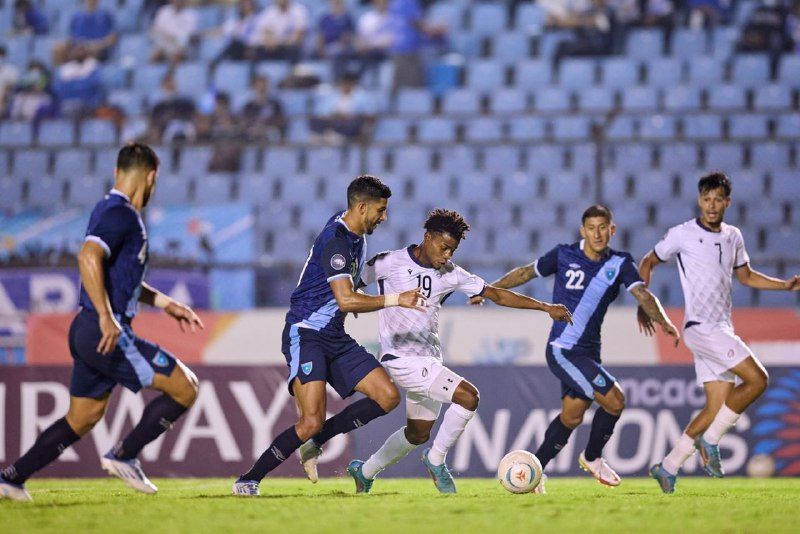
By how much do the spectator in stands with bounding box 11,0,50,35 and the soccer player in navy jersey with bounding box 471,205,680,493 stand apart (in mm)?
13582

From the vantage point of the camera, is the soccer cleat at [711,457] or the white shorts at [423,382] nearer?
the white shorts at [423,382]

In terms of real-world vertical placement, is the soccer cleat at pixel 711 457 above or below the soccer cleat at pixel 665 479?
above

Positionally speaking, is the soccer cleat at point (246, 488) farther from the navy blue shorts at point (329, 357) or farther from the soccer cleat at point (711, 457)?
the soccer cleat at point (711, 457)

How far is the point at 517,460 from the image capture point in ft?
28.5

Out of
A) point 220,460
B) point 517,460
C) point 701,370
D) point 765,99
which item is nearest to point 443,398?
point 517,460

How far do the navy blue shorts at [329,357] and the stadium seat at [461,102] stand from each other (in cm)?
924

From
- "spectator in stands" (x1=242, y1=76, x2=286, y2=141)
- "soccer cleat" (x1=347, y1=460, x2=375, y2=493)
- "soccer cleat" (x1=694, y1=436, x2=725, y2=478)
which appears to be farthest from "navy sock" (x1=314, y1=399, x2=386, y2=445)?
"spectator in stands" (x1=242, y1=76, x2=286, y2=141)

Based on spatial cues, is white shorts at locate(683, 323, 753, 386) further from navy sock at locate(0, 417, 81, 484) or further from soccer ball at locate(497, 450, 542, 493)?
navy sock at locate(0, 417, 81, 484)

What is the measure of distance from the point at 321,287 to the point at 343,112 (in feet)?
28.8

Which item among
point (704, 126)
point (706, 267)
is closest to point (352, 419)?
point (706, 267)

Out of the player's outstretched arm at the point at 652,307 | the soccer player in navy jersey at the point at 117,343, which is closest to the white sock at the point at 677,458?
the player's outstretched arm at the point at 652,307

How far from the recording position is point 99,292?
710 cm

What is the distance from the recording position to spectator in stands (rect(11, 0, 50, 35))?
66.4 ft

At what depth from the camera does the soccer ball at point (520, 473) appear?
866 cm
